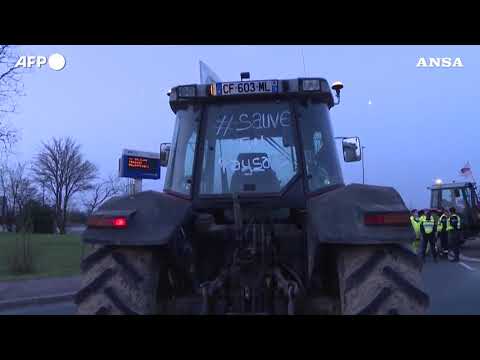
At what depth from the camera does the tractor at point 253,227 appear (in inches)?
148

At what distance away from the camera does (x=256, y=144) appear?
14.8 ft

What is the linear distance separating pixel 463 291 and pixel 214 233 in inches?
276

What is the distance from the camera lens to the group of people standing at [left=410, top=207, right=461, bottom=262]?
16.5 m

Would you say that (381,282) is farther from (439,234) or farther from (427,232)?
(439,234)

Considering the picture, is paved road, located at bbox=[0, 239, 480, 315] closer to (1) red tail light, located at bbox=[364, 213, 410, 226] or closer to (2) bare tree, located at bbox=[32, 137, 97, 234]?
(1) red tail light, located at bbox=[364, 213, 410, 226]

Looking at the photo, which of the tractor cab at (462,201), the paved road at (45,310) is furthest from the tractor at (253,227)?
the tractor cab at (462,201)

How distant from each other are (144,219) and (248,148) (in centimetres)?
117

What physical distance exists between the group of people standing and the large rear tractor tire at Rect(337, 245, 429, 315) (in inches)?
525

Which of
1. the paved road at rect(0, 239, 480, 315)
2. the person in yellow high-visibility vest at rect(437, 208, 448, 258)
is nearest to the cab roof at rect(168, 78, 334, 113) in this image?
the paved road at rect(0, 239, 480, 315)
